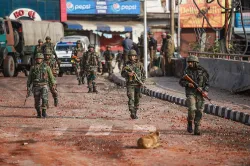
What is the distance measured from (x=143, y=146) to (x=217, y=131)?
297 cm

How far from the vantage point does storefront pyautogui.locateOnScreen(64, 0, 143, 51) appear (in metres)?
52.7

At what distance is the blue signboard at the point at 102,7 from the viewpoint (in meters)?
53.0

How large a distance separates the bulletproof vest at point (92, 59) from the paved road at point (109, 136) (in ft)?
12.0

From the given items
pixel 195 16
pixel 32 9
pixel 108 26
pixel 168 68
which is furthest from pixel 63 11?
pixel 168 68

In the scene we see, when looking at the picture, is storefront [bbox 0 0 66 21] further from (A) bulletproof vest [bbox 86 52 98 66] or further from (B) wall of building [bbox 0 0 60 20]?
(A) bulletproof vest [bbox 86 52 98 66]

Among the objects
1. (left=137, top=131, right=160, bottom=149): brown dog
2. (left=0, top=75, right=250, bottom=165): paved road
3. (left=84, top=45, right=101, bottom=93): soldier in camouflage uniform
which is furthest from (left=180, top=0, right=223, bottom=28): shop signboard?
(left=137, top=131, right=160, bottom=149): brown dog

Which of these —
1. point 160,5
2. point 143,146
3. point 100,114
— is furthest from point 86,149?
point 160,5

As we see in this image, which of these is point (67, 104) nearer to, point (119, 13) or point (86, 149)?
point (86, 149)

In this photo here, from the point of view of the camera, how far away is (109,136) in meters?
12.3

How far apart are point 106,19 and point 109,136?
139ft

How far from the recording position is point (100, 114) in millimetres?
16438

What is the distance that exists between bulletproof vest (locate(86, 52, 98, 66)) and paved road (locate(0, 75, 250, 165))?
3.65 metres

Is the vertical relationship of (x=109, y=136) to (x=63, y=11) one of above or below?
below

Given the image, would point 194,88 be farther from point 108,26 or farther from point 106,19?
point 106,19
